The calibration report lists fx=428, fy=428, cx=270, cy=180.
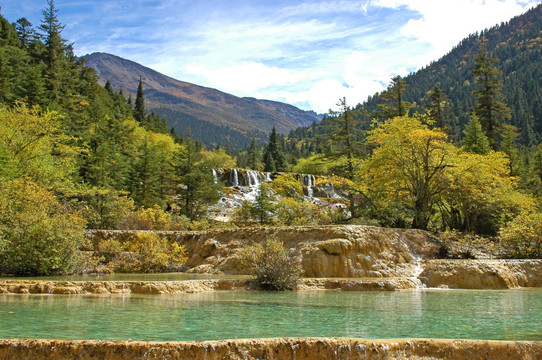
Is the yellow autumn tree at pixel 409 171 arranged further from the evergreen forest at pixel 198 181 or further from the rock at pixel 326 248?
the rock at pixel 326 248

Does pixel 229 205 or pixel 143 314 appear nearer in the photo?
pixel 143 314

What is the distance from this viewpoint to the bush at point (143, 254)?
17516 millimetres

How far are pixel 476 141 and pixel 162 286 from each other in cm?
3713

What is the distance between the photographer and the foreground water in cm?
625

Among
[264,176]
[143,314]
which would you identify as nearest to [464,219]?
[143,314]

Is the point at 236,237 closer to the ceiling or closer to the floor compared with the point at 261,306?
closer to the ceiling

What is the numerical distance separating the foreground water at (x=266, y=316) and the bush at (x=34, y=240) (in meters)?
4.92

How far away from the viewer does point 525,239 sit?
17516mm

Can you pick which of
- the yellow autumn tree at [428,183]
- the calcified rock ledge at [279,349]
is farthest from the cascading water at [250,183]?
the calcified rock ledge at [279,349]

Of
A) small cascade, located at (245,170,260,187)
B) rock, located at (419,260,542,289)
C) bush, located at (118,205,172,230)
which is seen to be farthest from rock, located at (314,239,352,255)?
small cascade, located at (245,170,260,187)

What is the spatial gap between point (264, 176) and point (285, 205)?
21.6 m

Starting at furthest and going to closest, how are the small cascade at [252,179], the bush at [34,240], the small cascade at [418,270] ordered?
the small cascade at [252,179] → the small cascade at [418,270] → the bush at [34,240]

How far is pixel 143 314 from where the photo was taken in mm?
7867

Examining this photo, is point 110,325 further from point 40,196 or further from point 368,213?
point 368,213
